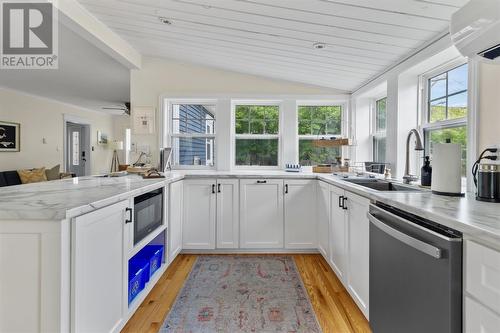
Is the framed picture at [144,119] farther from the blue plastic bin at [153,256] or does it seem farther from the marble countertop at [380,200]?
the marble countertop at [380,200]

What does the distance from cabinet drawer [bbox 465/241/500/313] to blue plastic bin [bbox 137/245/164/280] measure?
202 cm

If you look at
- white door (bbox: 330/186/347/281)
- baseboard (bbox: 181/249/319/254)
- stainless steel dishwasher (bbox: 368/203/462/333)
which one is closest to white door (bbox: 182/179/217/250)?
baseboard (bbox: 181/249/319/254)

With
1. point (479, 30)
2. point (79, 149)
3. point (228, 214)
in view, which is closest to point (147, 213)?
point (228, 214)

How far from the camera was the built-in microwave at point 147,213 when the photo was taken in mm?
1933

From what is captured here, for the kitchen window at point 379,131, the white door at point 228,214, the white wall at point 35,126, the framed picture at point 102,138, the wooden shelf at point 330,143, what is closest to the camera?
the white door at point 228,214

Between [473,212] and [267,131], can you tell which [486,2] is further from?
[267,131]

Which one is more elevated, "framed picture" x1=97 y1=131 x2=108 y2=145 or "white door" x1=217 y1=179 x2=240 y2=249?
"framed picture" x1=97 y1=131 x2=108 y2=145

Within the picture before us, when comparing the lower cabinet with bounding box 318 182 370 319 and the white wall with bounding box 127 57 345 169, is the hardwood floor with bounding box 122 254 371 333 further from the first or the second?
the white wall with bounding box 127 57 345 169

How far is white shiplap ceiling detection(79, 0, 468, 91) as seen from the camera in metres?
1.80

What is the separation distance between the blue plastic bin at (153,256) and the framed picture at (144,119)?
1648 mm

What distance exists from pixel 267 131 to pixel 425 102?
73.8 inches

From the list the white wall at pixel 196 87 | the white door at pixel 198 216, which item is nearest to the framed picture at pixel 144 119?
the white wall at pixel 196 87

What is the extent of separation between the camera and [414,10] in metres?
1.67

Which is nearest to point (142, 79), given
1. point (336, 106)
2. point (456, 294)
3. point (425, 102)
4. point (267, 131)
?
point (267, 131)
